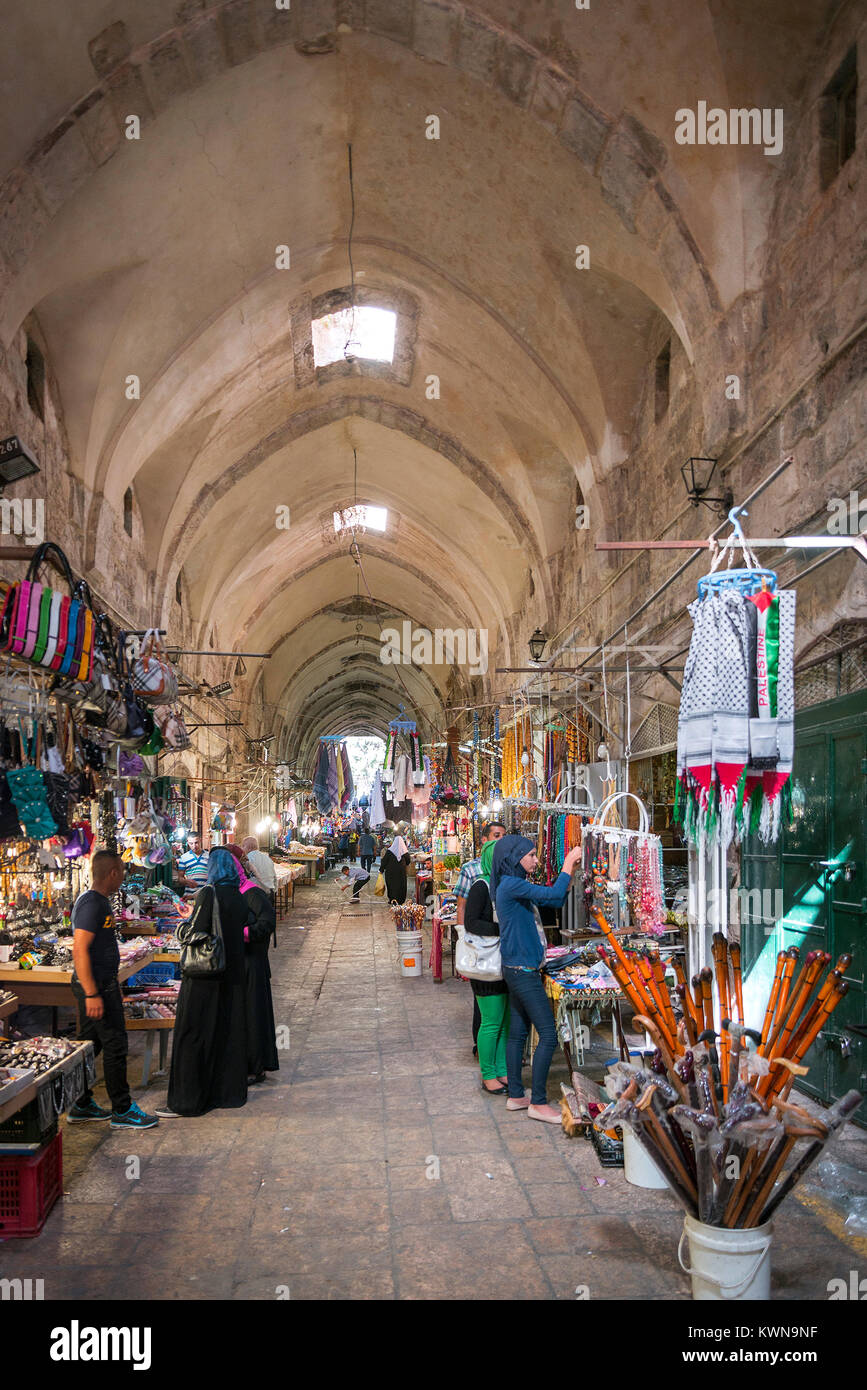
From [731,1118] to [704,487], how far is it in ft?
16.1

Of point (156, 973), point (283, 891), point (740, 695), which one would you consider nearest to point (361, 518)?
point (283, 891)

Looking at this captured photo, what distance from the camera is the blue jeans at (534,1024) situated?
5.31 meters

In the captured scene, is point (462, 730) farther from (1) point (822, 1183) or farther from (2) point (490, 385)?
(1) point (822, 1183)

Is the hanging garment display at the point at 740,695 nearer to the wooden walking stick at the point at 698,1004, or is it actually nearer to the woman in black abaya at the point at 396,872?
the wooden walking stick at the point at 698,1004

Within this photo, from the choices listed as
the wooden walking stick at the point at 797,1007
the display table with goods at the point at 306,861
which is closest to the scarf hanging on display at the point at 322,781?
the display table with goods at the point at 306,861

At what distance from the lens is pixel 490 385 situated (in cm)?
1134

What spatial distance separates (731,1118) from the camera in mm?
2979

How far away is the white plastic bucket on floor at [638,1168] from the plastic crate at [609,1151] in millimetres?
181

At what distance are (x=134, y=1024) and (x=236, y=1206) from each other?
224cm

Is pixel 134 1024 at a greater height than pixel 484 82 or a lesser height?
lesser

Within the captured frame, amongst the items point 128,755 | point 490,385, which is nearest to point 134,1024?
point 128,755

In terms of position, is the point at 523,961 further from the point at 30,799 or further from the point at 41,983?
the point at 41,983

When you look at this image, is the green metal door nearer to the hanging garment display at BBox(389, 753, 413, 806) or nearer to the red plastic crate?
the red plastic crate
